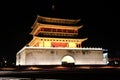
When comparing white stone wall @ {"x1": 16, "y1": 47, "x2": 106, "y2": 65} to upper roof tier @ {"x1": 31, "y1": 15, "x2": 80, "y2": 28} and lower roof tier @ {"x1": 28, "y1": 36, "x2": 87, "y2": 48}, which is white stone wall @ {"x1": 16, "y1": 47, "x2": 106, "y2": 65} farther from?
upper roof tier @ {"x1": 31, "y1": 15, "x2": 80, "y2": 28}

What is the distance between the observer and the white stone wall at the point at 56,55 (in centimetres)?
3962

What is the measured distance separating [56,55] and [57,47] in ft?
4.64

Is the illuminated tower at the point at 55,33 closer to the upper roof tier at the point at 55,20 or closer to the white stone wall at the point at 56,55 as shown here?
the upper roof tier at the point at 55,20

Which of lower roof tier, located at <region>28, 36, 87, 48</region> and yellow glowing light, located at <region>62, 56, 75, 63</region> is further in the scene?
yellow glowing light, located at <region>62, 56, 75, 63</region>

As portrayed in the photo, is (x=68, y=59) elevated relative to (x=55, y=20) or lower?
lower

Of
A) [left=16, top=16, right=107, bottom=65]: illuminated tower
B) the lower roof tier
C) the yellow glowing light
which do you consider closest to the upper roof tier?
[left=16, top=16, right=107, bottom=65]: illuminated tower

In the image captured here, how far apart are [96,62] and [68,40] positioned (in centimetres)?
650

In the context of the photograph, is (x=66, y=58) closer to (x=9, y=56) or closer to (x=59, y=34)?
(x=59, y=34)

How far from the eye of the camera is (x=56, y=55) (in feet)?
135

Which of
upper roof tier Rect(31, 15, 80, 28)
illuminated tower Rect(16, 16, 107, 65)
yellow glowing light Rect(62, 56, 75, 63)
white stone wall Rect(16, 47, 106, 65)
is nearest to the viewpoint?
white stone wall Rect(16, 47, 106, 65)

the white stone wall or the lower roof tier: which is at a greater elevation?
the lower roof tier

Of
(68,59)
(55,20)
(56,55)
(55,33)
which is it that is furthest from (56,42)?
(55,20)

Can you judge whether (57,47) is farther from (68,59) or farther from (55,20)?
(55,20)

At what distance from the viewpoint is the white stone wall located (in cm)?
3962
